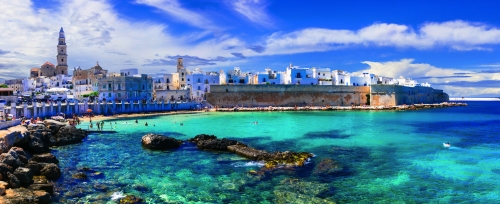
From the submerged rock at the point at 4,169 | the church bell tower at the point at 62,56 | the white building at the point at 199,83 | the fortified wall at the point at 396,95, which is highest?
the church bell tower at the point at 62,56

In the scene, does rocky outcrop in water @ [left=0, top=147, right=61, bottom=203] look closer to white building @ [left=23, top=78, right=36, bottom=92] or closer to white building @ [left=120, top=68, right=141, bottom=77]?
white building @ [left=120, top=68, right=141, bottom=77]

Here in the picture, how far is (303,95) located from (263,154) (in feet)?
145

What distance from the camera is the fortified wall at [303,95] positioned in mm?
58162

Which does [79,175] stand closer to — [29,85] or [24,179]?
[24,179]

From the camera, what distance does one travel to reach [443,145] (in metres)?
21.4

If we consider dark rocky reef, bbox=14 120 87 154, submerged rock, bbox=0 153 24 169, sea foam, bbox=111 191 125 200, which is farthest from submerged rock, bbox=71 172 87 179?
dark rocky reef, bbox=14 120 87 154

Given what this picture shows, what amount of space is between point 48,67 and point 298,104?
65248 mm

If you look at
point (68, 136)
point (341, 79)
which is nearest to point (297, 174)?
point (68, 136)

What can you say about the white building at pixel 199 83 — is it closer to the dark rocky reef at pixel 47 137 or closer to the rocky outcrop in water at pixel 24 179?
the dark rocky reef at pixel 47 137

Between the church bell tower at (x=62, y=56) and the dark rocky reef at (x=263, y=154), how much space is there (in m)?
73.5

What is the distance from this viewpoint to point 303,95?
60.2m

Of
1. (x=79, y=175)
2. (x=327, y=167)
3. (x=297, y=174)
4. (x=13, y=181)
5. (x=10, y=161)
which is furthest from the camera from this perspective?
(x=327, y=167)

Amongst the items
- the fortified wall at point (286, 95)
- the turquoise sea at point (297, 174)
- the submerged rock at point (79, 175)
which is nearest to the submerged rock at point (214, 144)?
the turquoise sea at point (297, 174)

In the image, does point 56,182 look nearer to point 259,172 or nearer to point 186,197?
point 186,197
